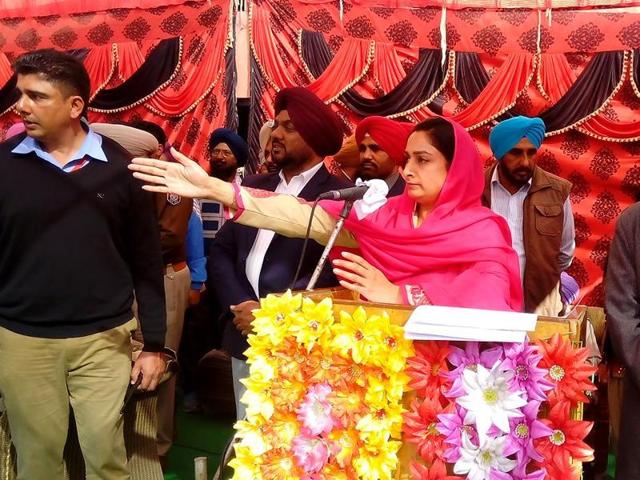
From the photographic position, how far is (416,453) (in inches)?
76.2

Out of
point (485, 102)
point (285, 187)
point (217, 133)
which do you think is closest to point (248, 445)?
point (285, 187)

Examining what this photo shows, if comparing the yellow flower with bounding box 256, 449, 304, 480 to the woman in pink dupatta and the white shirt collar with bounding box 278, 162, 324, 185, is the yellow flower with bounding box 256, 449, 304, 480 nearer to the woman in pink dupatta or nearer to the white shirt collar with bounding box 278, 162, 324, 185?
the woman in pink dupatta

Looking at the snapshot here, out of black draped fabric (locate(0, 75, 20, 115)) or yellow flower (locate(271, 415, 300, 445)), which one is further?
black draped fabric (locate(0, 75, 20, 115))

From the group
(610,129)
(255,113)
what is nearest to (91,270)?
(255,113)

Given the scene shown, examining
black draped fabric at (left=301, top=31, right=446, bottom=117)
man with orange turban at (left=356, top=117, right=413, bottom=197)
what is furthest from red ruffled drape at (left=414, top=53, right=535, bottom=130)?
man with orange turban at (left=356, top=117, right=413, bottom=197)

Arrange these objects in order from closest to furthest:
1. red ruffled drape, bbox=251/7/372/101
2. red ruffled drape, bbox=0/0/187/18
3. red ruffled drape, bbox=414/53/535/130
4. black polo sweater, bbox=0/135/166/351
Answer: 1. black polo sweater, bbox=0/135/166/351
2. red ruffled drape, bbox=414/53/535/130
3. red ruffled drape, bbox=251/7/372/101
4. red ruffled drape, bbox=0/0/187/18

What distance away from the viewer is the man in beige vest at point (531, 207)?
3553 millimetres

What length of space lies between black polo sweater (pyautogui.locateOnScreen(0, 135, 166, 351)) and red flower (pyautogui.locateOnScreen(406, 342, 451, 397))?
121 centimetres

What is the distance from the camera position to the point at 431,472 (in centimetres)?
187

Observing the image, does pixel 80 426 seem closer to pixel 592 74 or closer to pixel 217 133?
pixel 217 133

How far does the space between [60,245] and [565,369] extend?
1673mm

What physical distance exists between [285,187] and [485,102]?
3528mm

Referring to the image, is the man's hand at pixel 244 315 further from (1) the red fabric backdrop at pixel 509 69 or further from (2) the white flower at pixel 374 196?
(1) the red fabric backdrop at pixel 509 69

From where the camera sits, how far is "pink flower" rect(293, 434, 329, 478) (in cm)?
196
